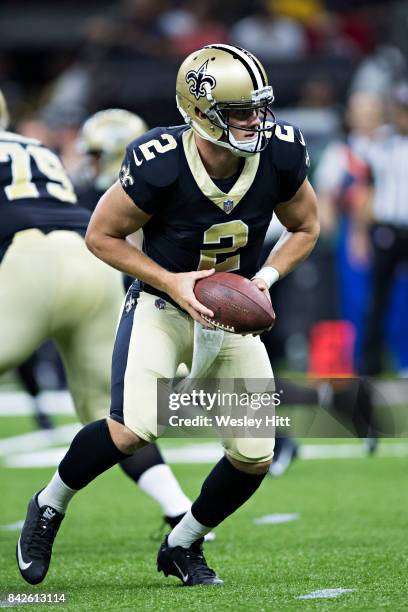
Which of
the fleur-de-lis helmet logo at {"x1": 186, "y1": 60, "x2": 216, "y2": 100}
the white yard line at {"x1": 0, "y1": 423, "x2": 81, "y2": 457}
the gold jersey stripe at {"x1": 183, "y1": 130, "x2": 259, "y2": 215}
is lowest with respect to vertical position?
the white yard line at {"x1": 0, "y1": 423, "x2": 81, "y2": 457}

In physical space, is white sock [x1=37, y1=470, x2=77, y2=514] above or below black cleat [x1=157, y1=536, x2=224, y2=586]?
above

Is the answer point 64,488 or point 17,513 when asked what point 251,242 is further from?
point 17,513

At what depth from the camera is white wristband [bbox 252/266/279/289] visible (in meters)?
4.24

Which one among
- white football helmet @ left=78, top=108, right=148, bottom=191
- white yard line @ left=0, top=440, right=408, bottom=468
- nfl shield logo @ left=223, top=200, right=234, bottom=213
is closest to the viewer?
nfl shield logo @ left=223, top=200, right=234, bottom=213

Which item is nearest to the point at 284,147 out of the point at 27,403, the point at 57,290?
the point at 57,290

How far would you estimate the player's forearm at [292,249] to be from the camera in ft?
14.4

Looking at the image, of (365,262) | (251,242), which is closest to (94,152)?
(251,242)

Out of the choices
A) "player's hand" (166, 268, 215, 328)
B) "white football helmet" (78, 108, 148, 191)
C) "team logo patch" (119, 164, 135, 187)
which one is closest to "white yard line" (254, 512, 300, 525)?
"player's hand" (166, 268, 215, 328)

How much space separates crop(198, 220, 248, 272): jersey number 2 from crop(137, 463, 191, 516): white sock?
105 centimetres

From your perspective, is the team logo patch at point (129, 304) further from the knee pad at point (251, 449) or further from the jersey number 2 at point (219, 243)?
the knee pad at point (251, 449)

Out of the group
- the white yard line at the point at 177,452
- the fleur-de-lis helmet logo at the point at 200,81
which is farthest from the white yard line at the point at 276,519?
the fleur-de-lis helmet logo at the point at 200,81

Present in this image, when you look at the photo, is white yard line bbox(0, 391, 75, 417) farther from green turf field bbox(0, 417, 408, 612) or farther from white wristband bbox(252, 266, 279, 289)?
white wristband bbox(252, 266, 279, 289)

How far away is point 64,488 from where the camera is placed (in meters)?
4.30

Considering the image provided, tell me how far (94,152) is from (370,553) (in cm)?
275
